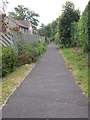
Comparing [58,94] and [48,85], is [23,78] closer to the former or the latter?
[48,85]

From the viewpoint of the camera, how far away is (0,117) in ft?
15.0

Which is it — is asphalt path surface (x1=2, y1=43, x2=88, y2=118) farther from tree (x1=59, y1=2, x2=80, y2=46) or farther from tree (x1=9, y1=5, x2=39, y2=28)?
tree (x1=9, y1=5, x2=39, y2=28)

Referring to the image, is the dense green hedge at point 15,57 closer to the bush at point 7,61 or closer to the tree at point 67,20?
the bush at point 7,61

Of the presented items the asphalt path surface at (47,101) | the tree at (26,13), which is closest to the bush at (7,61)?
the asphalt path surface at (47,101)

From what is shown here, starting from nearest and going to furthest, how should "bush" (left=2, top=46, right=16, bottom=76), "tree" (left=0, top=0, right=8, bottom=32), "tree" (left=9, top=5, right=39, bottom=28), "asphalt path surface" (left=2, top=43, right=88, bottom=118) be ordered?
"asphalt path surface" (left=2, top=43, right=88, bottom=118)
"bush" (left=2, top=46, right=16, bottom=76)
"tree" (left=0, top=0, right=8, bottom=32)
"tree" (left=9, top=5, right=39, bottom=28)

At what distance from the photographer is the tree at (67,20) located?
28.3 meters

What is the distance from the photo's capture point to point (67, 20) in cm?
2839

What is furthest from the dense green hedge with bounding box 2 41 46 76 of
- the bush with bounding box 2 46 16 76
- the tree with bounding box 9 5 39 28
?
the tree with bounding box 9 5 39 28

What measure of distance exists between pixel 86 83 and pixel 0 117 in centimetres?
383

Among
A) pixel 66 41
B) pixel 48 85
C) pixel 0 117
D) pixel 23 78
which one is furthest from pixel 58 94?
pixel 66 41

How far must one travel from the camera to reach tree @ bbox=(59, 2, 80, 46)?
28266 mm

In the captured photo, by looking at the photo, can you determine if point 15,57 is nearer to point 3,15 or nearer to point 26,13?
point 3,15

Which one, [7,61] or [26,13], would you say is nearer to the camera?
[7,61]

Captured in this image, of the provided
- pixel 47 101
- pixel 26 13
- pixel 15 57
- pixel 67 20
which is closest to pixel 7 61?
pixel 15 57
